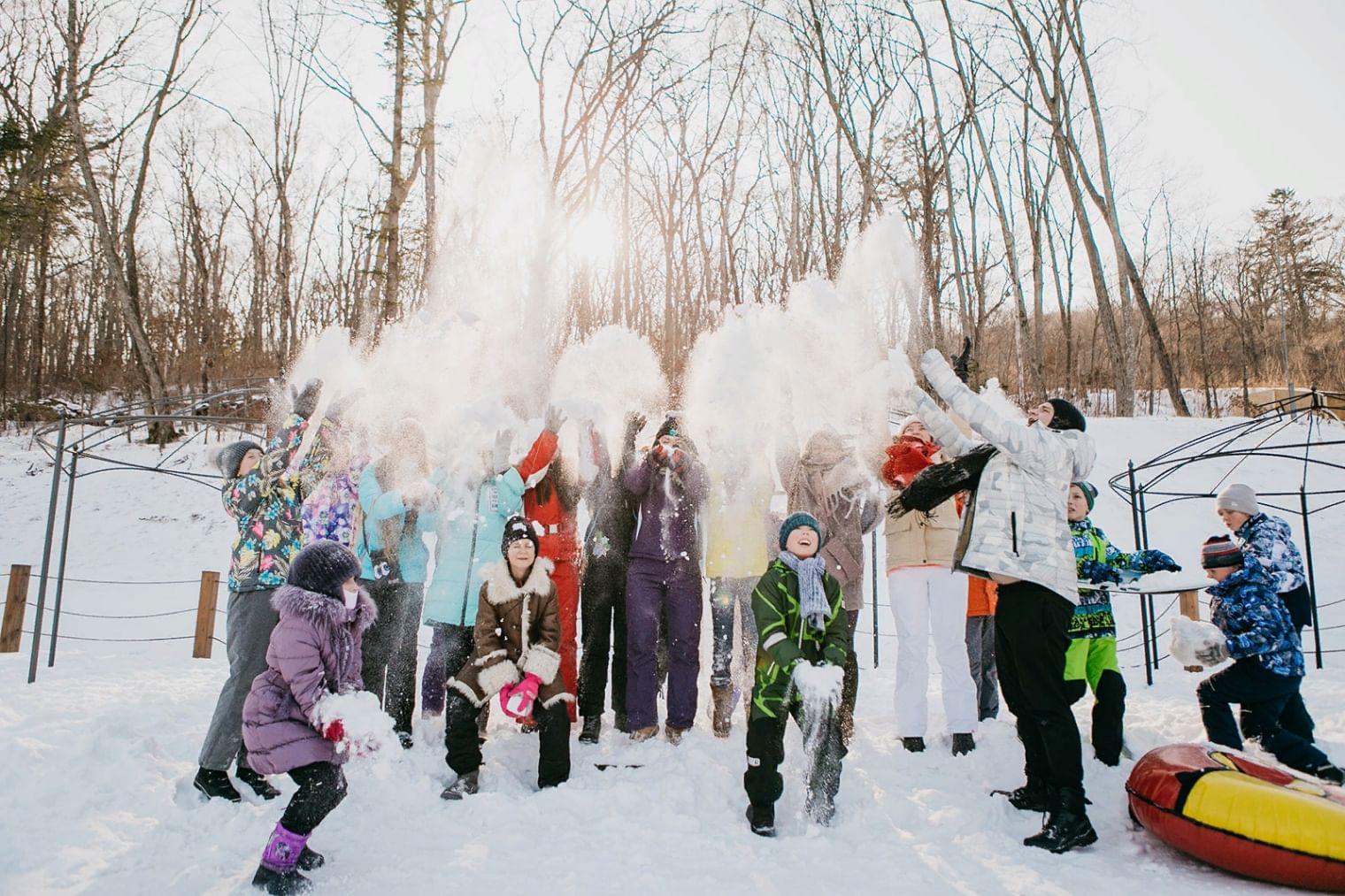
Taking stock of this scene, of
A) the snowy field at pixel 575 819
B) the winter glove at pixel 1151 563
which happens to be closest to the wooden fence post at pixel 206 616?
the snowy field at pixel 575 819

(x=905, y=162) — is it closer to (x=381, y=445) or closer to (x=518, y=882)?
(x=381, y=445)

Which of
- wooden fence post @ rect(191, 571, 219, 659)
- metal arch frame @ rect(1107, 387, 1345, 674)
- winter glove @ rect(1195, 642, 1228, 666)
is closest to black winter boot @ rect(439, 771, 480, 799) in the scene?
winter glove @ rect(1195, 642, 1228, 666)

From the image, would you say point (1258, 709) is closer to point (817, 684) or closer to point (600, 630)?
point (817, 684)

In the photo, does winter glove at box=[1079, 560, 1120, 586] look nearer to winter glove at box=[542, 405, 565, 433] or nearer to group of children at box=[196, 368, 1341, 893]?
group of children at box=[196, 368, 1341, 893]

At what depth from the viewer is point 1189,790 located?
341 centimetres

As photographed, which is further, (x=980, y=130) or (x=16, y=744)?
(x=980, y=130)

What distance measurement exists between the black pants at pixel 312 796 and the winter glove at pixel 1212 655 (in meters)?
4.68

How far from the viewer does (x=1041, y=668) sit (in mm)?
3744

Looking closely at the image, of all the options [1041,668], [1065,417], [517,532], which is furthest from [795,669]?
[1065,417]

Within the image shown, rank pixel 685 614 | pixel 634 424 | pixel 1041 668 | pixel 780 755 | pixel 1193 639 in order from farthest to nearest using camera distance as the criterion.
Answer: pixel 634 424 → pixel 685 614 → pixel 1193 639 → pixel 780 755 → pixel 1041 668

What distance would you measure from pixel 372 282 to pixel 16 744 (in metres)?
13.1

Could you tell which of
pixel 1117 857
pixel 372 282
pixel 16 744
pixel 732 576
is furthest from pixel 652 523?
pixel 372 282

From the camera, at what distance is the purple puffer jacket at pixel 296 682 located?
337cm

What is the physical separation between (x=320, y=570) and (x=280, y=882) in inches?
49.9
